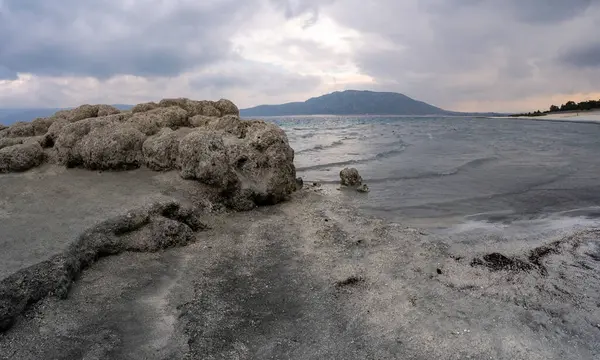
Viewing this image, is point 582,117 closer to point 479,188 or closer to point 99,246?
point 479,188

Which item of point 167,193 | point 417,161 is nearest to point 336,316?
point 167,193

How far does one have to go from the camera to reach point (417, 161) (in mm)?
21281

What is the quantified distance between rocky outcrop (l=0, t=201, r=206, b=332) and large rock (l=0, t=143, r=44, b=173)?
483 cm

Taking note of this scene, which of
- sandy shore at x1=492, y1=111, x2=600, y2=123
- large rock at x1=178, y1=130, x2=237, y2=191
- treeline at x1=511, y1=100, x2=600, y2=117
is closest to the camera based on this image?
large rock at x1=178, y1=130, x2=237, y2=191

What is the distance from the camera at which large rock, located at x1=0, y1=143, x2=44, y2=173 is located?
9.56 m

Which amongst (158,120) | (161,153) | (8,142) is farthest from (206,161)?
(8,142)

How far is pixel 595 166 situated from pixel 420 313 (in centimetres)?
1755

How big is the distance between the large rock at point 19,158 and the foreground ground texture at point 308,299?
187cm

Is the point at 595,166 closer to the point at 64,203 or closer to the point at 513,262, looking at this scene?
the point at 513,262

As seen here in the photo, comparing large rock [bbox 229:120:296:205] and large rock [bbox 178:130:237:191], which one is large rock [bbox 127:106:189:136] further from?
large rock [bbox 229:120:296:205]

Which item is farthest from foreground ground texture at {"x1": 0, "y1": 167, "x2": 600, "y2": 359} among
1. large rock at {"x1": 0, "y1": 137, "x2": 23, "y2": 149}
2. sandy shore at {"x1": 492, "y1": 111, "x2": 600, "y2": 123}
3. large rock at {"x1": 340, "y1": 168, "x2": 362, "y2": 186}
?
sandy shore at {"x1": 492, "y1": 111, "x2": 600, "y2": 123}

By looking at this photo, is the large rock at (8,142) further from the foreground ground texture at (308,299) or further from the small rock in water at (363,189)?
the small rock in water at (363,189)

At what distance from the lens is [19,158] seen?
31.7 ft

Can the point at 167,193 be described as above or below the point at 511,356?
above
